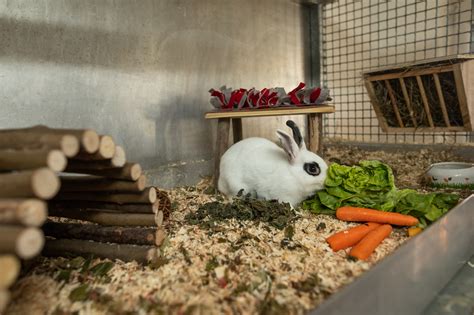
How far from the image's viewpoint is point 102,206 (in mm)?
1601

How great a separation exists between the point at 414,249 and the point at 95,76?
2282 millimetres

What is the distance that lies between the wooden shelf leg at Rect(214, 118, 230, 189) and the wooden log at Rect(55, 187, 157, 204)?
52.4 inches

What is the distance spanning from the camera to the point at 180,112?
10.4 ft

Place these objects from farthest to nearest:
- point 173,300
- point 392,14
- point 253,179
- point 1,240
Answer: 1. point 392,14
2. point 253,179
3. point 173,300
4. point 1,240

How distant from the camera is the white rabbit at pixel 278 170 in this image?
2240mm

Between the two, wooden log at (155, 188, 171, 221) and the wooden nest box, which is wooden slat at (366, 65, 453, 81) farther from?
Result: wooden log at (155, 188, 171, 221)

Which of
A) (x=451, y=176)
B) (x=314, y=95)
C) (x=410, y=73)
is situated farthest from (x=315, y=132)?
(x=410, y=73)

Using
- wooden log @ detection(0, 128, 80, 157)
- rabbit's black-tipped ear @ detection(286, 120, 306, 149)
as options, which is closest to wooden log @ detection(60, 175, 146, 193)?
wooden log @ detection(0, 128, 80, 157)

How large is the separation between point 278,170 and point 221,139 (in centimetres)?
69

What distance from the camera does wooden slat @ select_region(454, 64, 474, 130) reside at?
2.81m

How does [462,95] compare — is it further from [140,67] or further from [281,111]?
[140,67]

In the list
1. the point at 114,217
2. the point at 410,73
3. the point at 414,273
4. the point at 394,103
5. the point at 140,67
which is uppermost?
the point at 140,67

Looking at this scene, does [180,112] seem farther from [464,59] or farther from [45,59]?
[464,59]

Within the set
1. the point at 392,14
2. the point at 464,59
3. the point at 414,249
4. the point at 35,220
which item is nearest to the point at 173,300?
the point at 35,220
